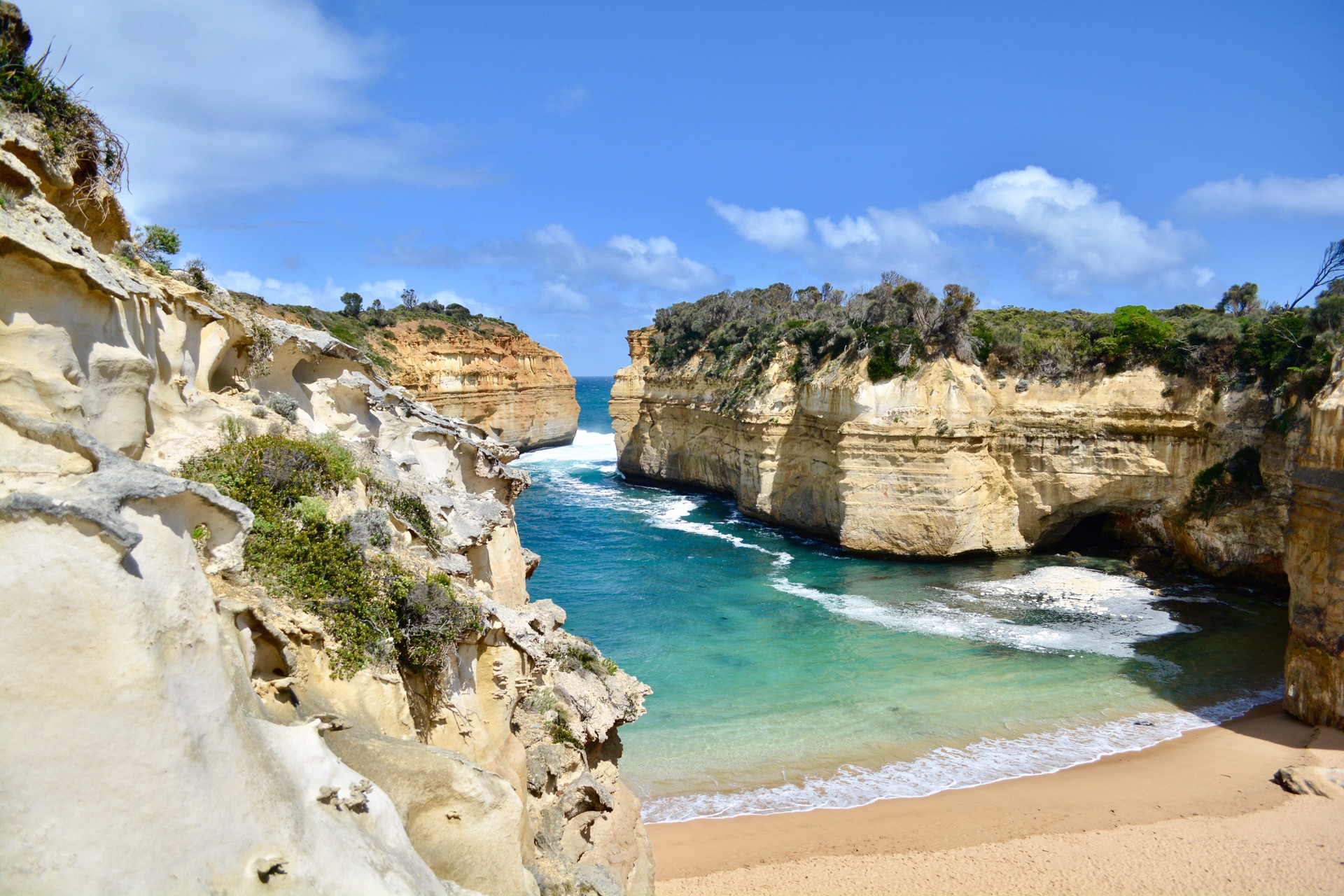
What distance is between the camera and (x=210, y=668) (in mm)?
4164

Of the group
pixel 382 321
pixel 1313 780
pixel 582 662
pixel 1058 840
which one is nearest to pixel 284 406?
pixel 582 662

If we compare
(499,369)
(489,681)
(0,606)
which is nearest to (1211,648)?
(489,681)

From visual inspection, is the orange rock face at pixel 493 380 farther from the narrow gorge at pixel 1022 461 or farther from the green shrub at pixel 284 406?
the green shrub at pixel 284 406

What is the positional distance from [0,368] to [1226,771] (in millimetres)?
16678

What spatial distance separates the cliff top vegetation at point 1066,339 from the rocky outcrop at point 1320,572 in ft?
18.4

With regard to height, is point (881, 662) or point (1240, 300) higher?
point (1240, 300)

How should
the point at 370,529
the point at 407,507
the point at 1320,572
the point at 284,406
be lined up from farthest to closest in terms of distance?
1. the point at 1320,572
2. the point at 284,406
3. the point at 407,507
4. the point at 370,529

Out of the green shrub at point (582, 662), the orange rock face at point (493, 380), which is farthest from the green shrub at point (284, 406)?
the orange rock face at point (493, 380)

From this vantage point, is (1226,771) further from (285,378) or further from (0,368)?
(0,368)

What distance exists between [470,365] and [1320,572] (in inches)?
1698

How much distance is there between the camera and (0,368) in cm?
488

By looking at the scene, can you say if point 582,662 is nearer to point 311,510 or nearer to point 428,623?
point 428,623

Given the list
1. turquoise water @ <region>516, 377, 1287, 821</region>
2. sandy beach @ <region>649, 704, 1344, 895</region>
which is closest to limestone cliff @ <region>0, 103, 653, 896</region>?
sandy beach @ <region>649, 704, 1344, 895</region>

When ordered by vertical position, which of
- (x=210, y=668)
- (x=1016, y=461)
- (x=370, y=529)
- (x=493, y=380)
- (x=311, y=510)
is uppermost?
(x=493, y=380)
